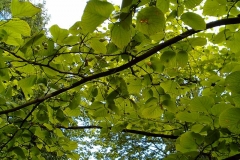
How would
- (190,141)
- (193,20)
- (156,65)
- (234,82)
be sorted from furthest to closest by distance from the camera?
(156,65)
(190,141)
(193,20)
(234,82)

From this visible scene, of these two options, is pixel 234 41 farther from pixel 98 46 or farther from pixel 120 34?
pixel 120 34

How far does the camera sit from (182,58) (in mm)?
1256

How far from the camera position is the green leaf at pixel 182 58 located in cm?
125

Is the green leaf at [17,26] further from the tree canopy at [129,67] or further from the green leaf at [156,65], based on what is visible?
the green leaf at [156,65]

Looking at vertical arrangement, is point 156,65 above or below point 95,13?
above

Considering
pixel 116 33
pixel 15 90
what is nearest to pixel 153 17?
pixel 116 33

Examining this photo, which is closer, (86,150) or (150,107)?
(150,107)

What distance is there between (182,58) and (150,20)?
561mm

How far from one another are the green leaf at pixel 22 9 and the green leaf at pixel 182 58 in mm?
629

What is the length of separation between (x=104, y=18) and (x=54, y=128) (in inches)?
55.7

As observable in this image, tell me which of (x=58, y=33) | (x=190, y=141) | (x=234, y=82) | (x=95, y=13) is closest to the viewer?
(x=95, y=13)

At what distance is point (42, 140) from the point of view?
6.11 feet

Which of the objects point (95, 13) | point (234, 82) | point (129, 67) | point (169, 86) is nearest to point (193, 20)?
point (234, 82)

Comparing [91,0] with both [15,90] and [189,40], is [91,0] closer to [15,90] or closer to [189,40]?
[189,40]
